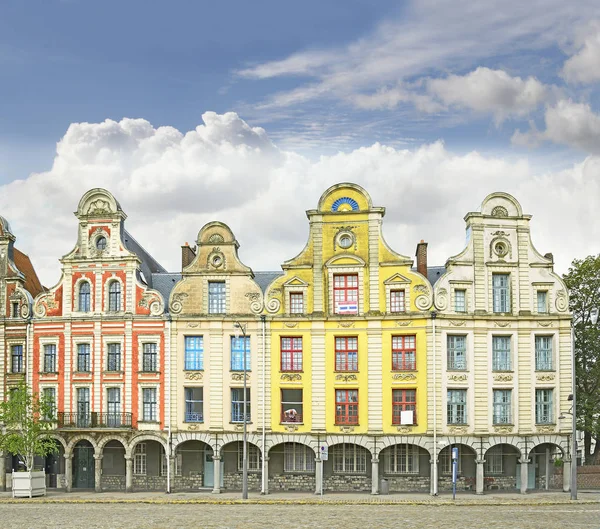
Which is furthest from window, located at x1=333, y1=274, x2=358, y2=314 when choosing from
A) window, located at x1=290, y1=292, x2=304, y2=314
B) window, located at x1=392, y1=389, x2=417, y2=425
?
window, located at x1=392, y1=389, x2=417, y2=425

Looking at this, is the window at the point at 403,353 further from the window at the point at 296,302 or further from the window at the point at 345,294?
the window at the point at 296,302

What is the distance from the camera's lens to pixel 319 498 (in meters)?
49.5

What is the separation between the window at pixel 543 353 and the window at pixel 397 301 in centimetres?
808

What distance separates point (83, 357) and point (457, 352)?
2253 cm

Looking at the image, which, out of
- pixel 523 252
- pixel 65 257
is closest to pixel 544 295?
pixel 523 252

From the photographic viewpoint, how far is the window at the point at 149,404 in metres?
53.8

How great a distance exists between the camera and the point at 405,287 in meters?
52.9

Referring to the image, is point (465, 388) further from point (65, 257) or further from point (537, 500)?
point (65, 257)

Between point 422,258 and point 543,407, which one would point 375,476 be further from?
point 422,258

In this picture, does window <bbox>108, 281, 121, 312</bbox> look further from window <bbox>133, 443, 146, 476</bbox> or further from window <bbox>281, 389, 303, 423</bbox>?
window <bbox>281, 389, 303, 423</bbox>

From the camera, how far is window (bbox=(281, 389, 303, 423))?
5303cm

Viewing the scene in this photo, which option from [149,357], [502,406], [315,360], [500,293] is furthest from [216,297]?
[502,406]

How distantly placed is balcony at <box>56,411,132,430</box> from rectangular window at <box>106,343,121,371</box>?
2.82 m

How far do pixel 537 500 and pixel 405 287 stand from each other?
45.5ft
